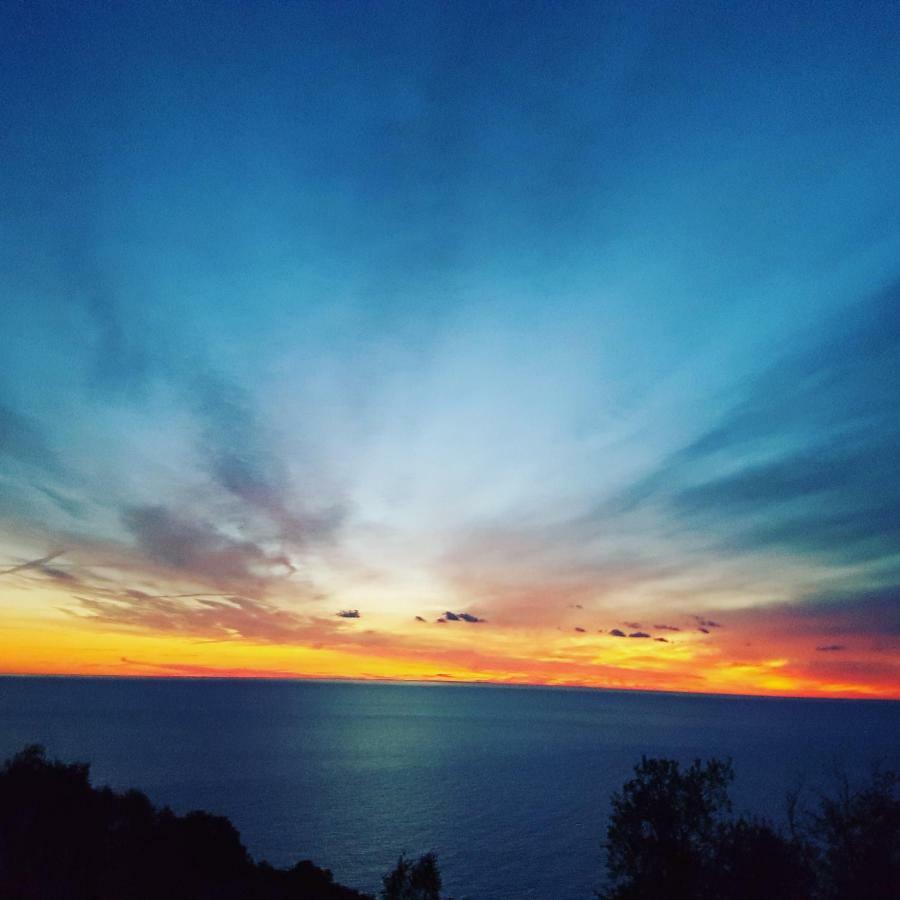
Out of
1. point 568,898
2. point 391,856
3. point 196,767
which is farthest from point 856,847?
point 196,767

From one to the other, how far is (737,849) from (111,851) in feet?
120

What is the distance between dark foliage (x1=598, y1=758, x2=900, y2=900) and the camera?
93.6ft

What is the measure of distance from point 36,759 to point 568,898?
55558 millimetres

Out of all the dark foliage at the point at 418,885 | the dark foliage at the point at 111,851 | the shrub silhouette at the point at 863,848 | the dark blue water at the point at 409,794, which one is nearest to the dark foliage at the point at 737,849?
the shrub silhouette at the point at 863,848

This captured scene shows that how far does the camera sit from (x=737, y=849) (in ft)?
103

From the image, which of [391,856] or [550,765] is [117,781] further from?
[550,765]

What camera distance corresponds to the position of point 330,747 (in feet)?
633

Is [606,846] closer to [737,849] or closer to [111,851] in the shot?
[737,849]

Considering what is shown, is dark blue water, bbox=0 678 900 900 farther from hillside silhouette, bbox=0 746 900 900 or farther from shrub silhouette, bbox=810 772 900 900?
shrub silhouette, bbox=810 772 900 900

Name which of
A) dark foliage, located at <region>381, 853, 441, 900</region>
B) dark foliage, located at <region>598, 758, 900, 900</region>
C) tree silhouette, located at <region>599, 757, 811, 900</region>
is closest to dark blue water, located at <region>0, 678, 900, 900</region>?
dark foliage, located at <region>381, 853, 441, 900</region>

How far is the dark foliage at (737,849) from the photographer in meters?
28.5

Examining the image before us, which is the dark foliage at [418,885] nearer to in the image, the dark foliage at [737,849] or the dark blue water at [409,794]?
the dark foliage at [737,849]

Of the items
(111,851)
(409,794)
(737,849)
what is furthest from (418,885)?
(409,794)

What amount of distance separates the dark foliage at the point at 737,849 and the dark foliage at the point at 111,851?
75.9ft
